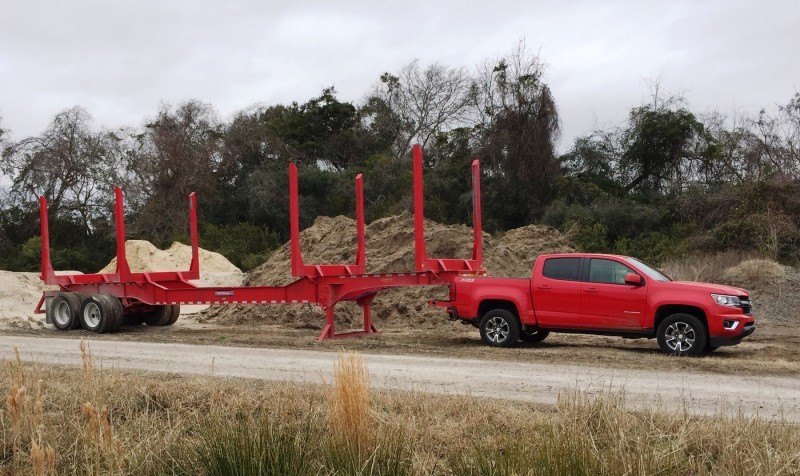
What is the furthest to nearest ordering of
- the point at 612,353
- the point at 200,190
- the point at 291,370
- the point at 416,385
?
the point at 200,190 → the point at 612,353 → the point at 291,370 → the point at 416,385

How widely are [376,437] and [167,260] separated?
30978mm

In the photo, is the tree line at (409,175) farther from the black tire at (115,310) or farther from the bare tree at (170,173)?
the black tire at (115,310)

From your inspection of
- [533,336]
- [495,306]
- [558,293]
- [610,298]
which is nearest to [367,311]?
[495,306]

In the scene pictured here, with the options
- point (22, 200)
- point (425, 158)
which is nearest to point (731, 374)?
point (425, 158)

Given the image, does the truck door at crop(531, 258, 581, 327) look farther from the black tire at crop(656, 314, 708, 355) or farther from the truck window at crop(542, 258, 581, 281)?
the black tire at crop(656, 314, 708, 355)

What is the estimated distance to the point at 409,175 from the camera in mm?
40625

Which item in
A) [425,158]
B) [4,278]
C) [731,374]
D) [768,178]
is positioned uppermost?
[425,158]

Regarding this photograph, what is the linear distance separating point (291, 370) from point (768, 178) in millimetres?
23783

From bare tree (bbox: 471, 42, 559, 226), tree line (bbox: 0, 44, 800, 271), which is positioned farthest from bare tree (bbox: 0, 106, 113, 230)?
bare tree (bbox: 471, 42, 559, 226)

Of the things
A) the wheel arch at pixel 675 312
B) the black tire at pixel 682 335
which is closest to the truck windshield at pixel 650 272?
the wheel arch at pixel 675 312

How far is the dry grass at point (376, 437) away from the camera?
18.2 feet

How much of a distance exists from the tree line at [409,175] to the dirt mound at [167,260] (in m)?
1.91

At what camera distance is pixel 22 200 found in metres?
45.8

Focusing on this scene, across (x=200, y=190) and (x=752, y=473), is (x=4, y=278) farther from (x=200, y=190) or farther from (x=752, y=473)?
(x=752, y=473)
